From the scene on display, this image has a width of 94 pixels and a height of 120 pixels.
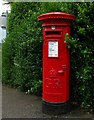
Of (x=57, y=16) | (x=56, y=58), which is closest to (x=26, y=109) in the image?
(x=56, y=58)

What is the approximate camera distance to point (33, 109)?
19.9 feet

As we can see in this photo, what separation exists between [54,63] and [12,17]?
14.9ft

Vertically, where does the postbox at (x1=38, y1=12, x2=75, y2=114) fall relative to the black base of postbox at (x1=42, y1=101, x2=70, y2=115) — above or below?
above

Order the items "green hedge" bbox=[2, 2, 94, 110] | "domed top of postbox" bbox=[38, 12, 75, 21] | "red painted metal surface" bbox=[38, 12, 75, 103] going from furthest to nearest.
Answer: "green hedge" bbox=[2, 2, 94, 110]
"red painted metal surface" bbox=[38, 12, 75, 103]
"domed top of postbox" bbox=[38, 12, 75, 21]

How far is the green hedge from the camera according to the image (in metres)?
5.66

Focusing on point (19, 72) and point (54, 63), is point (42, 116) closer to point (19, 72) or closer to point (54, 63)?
point (54, 63)

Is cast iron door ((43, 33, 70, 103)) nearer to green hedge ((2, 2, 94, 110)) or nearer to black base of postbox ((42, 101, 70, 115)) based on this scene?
black base of postbox ((42, 101, 70, 115))

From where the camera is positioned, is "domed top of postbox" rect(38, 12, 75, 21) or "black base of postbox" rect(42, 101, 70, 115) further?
"black base of postbox" rect(42, 101, 70, 115)

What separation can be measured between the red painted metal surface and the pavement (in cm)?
34

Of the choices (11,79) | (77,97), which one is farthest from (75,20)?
(11,79)

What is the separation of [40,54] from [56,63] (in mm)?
1232

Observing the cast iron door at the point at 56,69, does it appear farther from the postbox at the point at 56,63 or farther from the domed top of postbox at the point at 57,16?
the domed top of postbox at the point at 57,16

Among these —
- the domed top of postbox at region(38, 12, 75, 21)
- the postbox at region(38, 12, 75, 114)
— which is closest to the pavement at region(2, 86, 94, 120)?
the postbox at region(38, 12, 75, 114)

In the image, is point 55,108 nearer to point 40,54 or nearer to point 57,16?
point 40,54
